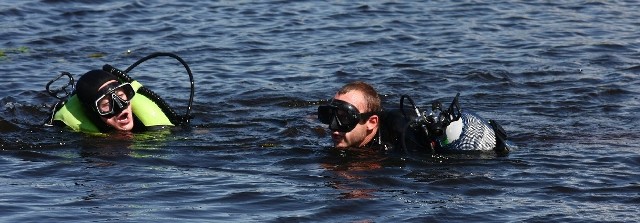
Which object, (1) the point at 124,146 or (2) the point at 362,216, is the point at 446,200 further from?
(1) the point at 124,146

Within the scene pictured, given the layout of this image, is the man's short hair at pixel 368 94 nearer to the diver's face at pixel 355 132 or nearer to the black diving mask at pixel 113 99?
the diver's face at pixel 355 132

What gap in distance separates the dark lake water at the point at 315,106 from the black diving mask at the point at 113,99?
0.25 m

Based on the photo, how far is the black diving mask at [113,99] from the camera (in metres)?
9.50

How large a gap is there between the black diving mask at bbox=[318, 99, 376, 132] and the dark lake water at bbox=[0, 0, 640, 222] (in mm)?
323

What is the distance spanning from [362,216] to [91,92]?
10.0 ft

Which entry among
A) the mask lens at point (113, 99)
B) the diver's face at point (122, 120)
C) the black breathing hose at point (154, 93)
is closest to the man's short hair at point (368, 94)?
the black breathing hose at point (154, 93)

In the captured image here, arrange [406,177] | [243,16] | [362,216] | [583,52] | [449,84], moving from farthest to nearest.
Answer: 1. [243,16]
2. [583,52]
3. [449,84]
4. [406,177]
5. [362,216]

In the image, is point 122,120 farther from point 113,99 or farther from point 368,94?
point 368,94

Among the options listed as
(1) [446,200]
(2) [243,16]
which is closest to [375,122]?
(1) [446,200]

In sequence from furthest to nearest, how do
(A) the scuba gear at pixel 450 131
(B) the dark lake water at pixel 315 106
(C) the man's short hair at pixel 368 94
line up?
1. (C) the man's short hair at pixel 368 94
2. (A) the scuba gear at pixel 450 131
3. (B) the dark lake water at pixel 315 106

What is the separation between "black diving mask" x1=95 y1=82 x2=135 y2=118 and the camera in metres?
9.50

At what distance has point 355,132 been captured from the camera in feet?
28.8

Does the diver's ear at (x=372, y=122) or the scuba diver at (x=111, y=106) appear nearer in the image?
the diver's ear at (x=372, y=122)

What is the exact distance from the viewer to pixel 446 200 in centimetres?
776
